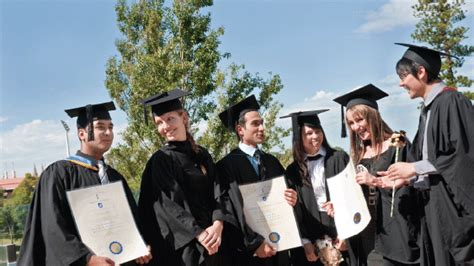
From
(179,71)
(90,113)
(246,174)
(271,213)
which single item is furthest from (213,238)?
(179,71)

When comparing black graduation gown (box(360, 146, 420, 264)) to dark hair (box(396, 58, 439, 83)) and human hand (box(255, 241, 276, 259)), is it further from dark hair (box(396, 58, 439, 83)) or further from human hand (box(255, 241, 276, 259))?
human hand (box(255, 241, 276, 259))

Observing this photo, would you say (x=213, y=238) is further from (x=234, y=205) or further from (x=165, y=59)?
(x=165, y=59)

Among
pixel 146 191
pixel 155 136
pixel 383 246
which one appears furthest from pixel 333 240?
pixel 155 136

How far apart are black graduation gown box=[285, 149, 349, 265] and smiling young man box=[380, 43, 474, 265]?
76cm

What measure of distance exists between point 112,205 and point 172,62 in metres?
9.26

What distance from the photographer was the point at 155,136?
12406 millimetres

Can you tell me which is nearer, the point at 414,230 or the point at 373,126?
the point at 414,230

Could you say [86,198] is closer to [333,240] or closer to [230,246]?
[230,246]

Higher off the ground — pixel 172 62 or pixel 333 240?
pixel 172 62

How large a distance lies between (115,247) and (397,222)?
229cm

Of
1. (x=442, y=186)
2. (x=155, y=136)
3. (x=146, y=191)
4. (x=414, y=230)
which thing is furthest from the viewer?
(x=155, y=136)

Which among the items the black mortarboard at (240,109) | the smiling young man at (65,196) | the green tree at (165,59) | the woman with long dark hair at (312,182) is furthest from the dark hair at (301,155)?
the green tree at (165,59)

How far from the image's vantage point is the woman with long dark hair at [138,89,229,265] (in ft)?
13.7

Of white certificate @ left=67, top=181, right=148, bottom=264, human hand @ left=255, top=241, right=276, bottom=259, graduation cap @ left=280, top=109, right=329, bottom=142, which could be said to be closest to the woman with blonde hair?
graduation cap @ left=280, top=109, right=329, bottom=142
